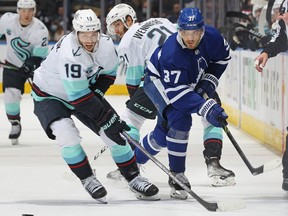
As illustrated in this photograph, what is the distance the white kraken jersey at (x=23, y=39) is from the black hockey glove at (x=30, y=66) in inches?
1.6

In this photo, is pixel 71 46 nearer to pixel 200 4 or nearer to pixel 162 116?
pixel 162 116

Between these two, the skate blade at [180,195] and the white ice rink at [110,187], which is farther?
the skate blade at [180,195]

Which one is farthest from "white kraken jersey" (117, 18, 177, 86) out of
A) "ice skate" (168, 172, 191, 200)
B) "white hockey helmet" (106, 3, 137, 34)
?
"ice skate" (168, 172, 191, 200)

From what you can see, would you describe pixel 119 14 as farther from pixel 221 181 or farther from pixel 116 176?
pixel 221 181

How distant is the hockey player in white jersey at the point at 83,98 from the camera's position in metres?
5.19

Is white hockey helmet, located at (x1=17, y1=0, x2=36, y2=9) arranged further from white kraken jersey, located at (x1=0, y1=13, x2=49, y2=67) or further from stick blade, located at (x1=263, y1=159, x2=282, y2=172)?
stick blade, located at (x1=263, y1=159, x2=282, y2=172)

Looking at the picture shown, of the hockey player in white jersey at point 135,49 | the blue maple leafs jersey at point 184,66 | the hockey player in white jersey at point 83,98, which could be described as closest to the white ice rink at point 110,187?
the hockey player in white jersey at point 83,98

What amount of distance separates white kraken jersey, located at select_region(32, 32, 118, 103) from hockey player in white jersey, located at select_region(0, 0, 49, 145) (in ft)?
9.29

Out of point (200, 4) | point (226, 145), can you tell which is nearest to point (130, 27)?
point (226, 145)

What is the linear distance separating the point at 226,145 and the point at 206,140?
6.62 feet

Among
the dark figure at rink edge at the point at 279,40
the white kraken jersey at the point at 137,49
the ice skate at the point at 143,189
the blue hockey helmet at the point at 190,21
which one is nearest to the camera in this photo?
the blue hockey helmet at the point at 190,21

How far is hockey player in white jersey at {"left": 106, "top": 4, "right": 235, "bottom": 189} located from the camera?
239 inches

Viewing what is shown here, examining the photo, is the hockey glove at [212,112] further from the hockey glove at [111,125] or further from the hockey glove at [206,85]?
the hockey glove at [111,125]

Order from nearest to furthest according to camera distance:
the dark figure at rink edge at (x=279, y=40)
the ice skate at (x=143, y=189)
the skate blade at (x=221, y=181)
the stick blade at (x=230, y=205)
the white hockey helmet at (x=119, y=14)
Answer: the stick blade at (x=230, y=205)
the ice skate at (x=143, y=189)
the dark figure at rink edge at (x=279, y=40)
the skate blade at (x=221, y=181)
the white hockey helmet at (x=119, y=14)
